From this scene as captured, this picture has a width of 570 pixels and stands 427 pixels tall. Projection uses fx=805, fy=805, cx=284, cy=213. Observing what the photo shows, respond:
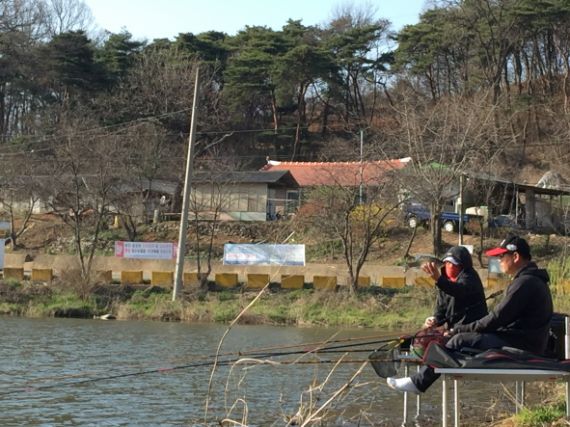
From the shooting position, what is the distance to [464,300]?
27.3ft

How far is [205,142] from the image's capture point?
5138cm

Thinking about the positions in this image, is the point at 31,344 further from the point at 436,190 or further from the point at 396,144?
the point at 396,144

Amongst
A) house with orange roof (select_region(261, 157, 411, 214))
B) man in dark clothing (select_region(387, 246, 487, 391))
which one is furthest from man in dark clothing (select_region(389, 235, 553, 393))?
house with orange roof (select_region(261, 157, 411, 214))

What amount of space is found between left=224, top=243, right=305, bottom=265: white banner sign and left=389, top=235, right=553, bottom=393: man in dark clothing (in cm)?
2209

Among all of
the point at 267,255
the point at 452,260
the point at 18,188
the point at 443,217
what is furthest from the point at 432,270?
the point at 18,188

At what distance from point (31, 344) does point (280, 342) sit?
18.4 ft

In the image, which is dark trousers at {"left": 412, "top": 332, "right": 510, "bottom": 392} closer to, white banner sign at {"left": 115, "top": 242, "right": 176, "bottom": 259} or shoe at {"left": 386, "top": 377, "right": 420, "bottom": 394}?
shoe at {"left": 386, "top": 377, "right": 420, "bottom": 394}

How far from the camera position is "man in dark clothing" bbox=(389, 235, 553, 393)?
6.93 metres

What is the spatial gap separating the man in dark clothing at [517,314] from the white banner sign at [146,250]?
81.9ft

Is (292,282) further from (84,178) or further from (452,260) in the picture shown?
(452,260)

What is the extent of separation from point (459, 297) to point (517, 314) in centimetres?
123

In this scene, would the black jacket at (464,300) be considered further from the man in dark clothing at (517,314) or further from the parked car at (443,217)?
the parked car at (443,217)

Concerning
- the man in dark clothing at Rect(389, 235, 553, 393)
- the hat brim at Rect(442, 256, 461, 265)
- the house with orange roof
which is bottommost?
the man in dark clothing at Rect(389, 235, 553, 393)

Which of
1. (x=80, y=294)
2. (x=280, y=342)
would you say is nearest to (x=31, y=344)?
(x=280, y=342)
